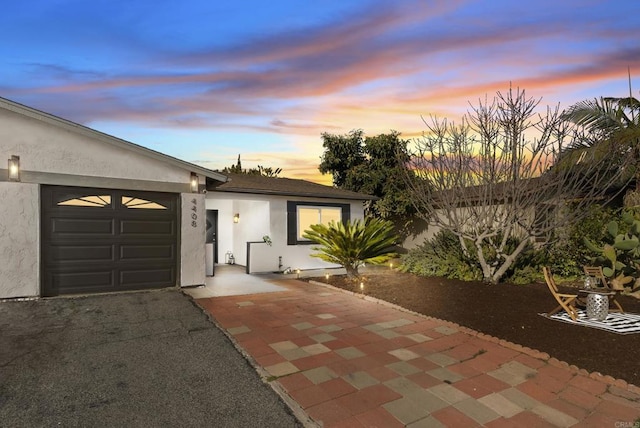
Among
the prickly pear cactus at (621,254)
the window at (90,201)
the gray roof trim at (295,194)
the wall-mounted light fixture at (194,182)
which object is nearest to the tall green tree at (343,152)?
the gray roof trim at (295,194)

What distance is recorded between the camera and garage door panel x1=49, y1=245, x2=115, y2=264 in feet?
24.5

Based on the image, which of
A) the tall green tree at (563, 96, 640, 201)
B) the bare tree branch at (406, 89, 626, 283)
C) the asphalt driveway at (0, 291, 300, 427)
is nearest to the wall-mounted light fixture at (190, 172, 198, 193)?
the asphalt driveway at (0, 291, 300, 427)

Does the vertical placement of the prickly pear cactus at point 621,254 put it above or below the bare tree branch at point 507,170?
below

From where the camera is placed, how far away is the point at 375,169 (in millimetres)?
16516

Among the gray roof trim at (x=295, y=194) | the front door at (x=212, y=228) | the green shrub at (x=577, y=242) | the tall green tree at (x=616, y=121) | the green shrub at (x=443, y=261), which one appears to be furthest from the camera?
the front door at (x=212, y=228)

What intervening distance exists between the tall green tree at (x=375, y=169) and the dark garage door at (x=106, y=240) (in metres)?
9.47

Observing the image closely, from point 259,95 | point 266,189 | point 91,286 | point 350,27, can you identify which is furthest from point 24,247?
point 350,27

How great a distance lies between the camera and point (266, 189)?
37.0ft

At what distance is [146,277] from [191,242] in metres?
1.23

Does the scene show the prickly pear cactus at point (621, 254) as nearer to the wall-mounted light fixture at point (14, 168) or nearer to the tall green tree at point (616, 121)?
the tall green tree at point (616, 121)

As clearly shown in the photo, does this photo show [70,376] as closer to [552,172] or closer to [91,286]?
[91,286]

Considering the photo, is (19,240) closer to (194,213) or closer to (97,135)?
(97,135)

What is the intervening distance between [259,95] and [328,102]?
223 centimetres

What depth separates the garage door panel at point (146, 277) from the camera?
8117 mm
